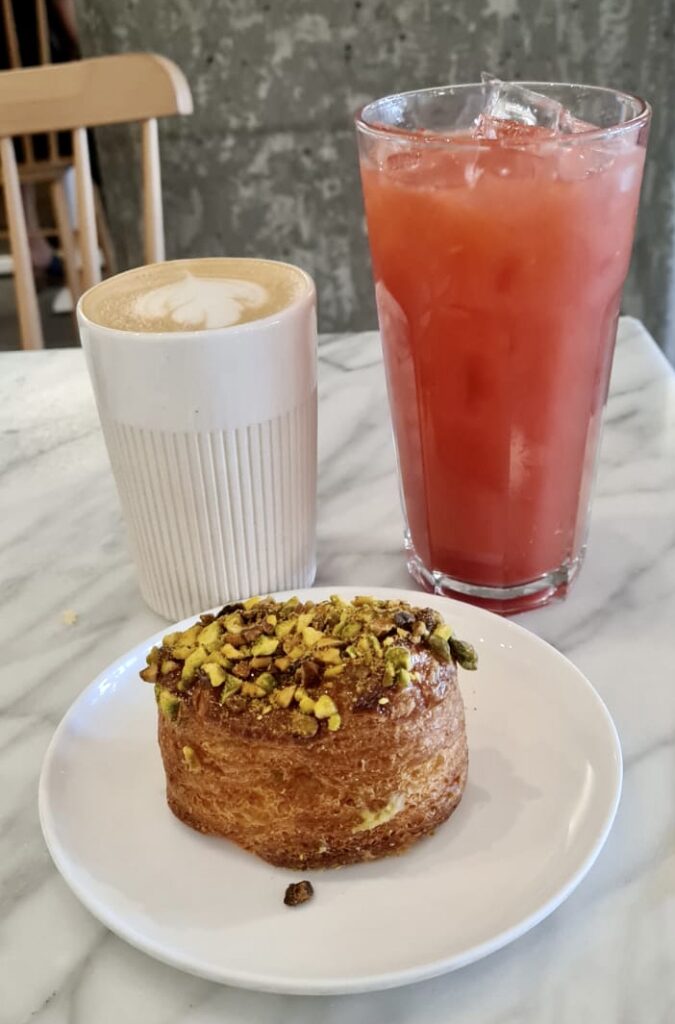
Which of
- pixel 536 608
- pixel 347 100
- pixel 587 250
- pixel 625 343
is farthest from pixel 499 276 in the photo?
pixel 347 100

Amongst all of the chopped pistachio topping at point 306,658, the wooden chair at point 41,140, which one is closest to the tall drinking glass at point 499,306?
the chopped pistachio topping at point 306,658

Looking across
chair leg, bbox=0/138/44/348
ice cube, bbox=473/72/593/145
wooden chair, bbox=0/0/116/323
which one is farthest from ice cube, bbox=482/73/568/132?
wooden chair, bbox=0/0/116/323

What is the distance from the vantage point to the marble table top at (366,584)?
0.47 metres

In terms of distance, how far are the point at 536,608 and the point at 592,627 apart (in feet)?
0.17

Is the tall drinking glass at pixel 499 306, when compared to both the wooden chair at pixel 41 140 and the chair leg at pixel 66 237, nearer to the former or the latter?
the chair leg at pixel 66 237

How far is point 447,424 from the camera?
753 mm

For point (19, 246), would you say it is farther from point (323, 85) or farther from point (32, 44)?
point (32, 44)

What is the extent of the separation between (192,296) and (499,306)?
23cm

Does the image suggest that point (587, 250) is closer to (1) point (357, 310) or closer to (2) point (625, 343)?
(2) point (625, 343)

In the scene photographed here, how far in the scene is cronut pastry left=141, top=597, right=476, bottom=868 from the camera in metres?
0.52

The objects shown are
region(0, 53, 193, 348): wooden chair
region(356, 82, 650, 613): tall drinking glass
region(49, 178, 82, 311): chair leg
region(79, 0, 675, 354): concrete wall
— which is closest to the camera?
region(356, 82, 650, 613): tall drinking glass

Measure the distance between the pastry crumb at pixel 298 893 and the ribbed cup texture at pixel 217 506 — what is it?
30 cm

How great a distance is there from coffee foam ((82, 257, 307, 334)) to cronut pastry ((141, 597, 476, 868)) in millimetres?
272

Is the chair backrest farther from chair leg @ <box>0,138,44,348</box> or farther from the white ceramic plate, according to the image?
the white ceramic plate
